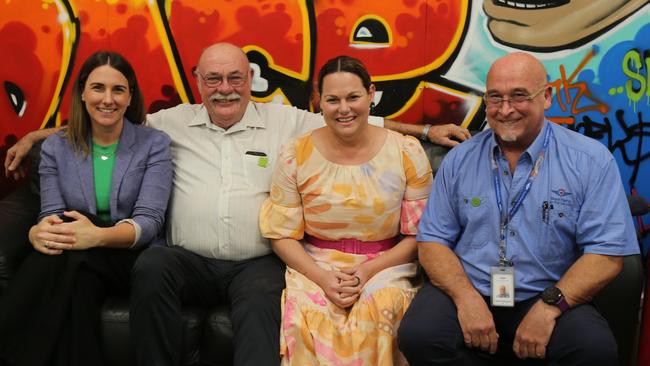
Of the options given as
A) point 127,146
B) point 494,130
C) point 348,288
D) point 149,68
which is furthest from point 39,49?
point 494,130

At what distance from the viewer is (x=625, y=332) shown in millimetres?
2742

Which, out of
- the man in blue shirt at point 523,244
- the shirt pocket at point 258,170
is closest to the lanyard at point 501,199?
the man in blue shirt at point 523,244

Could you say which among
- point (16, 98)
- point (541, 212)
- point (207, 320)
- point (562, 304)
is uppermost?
point (16, 98)

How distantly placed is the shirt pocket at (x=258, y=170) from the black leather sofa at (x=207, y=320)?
0.51m

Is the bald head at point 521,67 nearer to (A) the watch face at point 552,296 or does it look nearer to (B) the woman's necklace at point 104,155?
(A) the watch face at point 552,296

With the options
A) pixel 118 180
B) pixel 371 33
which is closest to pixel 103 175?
pixel 118 180

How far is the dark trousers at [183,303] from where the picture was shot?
2.63 meters

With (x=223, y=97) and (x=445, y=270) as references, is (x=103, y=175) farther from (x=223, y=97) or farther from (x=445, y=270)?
(x=445, y=270)

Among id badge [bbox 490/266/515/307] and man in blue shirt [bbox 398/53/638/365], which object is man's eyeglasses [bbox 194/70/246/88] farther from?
id badge [bbox 490/266/515/307]

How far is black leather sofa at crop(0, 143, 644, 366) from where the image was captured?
106 inches

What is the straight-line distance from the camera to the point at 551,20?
11.1ft

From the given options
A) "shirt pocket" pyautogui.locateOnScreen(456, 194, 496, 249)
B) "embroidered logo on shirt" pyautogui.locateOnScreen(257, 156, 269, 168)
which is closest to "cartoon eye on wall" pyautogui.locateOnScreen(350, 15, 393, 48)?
"embroidered logo on shirt" pyautogui.locateOnScreen(257, 156, 269, 168)

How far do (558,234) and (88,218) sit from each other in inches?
65.1

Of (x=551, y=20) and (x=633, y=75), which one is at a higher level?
(x=551, y=20)
